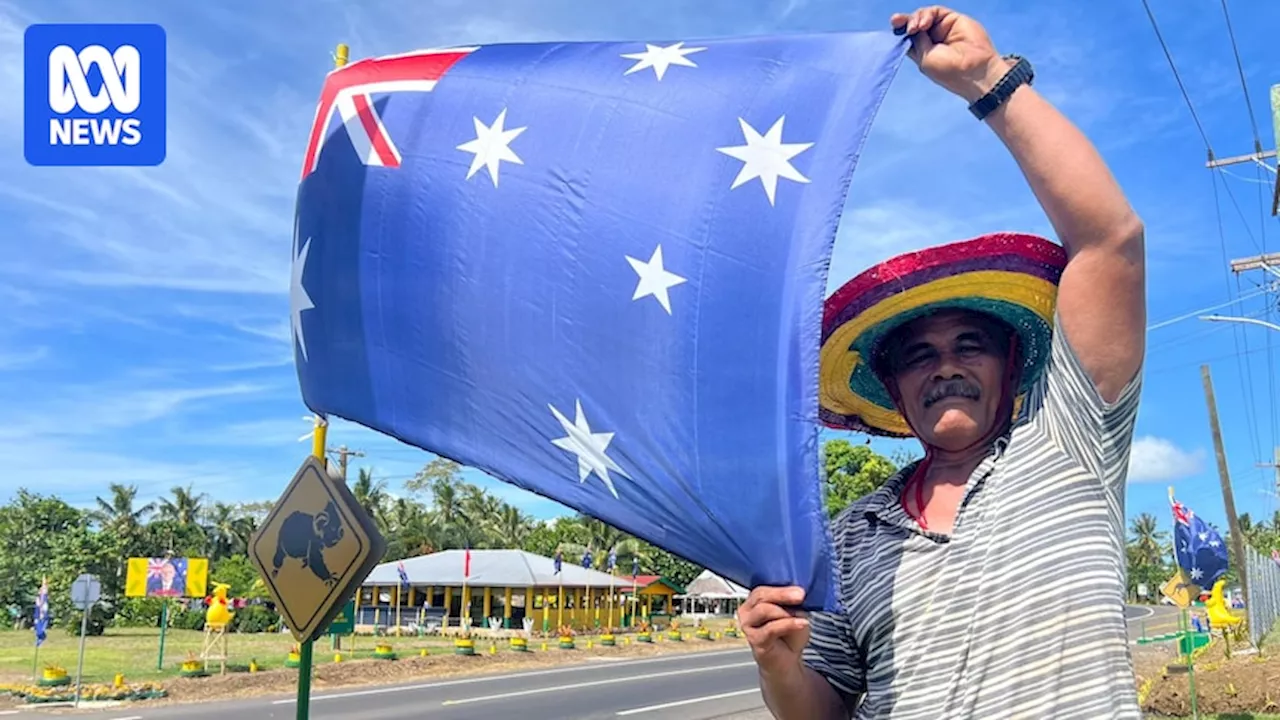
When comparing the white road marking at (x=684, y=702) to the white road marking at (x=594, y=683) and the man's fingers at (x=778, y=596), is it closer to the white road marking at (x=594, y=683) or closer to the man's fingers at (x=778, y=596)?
the white road marking at (x=594, y=683)

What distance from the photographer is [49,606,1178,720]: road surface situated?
13.8 meters

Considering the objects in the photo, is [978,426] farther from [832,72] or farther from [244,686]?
[244,686]

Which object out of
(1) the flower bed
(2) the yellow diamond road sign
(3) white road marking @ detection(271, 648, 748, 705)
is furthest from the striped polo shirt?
(1) the flower bed

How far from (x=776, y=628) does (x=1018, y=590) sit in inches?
16.3

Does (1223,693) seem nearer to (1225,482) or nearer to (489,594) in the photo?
(1225,482)

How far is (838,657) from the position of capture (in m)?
2.00

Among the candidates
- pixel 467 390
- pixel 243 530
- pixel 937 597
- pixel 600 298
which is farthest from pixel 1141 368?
pixel 243 530

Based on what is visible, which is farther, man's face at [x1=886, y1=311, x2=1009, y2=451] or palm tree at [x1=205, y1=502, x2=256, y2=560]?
palm tree at [x1=205, y1=502, x2=256, y2=560]

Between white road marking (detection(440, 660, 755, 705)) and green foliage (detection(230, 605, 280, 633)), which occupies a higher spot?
green foliage (detection(230, 605, 280, 633))

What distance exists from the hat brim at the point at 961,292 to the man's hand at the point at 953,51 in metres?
0.31

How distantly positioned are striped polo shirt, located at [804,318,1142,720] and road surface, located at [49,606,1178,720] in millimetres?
12469

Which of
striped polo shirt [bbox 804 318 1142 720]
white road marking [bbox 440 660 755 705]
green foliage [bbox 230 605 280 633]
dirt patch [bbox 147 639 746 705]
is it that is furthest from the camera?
green foliage [bbox 230 605 280 633]

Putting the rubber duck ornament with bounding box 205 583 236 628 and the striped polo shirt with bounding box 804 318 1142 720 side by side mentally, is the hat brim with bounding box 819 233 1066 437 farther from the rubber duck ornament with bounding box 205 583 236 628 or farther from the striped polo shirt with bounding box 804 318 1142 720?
the rubber duck ornament with bounding box 205 583 236 628

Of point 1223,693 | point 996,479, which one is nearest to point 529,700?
point 1223,693
